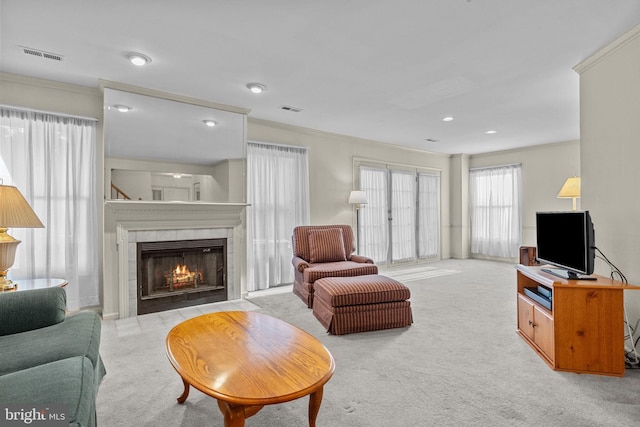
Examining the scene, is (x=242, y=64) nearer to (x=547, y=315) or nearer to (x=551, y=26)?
(x=551, y=26)

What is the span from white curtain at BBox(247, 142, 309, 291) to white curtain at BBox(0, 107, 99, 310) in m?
1.88

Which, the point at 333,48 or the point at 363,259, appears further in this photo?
the point at 363,259

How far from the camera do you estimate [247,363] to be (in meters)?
1.56

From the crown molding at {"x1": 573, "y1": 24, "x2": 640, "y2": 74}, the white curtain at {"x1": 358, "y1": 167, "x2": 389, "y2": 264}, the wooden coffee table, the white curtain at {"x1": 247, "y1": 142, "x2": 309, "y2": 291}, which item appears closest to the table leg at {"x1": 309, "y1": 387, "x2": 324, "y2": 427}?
the wooden coffee table

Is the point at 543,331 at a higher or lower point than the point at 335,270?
lower

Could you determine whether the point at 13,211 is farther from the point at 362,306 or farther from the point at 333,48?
the point at 362,306

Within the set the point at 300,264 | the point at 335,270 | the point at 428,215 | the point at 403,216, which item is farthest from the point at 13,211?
the point at 428,215

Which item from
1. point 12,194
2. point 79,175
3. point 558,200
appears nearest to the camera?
point 12,194

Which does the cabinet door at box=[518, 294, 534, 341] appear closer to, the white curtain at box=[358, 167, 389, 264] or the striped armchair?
the striped armchair

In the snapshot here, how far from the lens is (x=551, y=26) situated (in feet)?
7.90

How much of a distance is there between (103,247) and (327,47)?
122 inches

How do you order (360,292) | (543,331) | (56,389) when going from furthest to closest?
(360,292) → (543,331) → (56,389)

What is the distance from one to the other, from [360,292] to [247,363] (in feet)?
5.39

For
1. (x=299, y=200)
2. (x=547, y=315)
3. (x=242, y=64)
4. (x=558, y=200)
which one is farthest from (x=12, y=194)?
(x=558, y=200)
